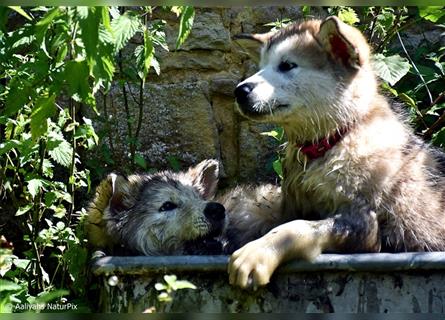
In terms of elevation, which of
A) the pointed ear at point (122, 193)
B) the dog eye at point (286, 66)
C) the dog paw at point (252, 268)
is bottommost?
the dog paw at point (252, 268)

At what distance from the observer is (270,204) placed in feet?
14.5

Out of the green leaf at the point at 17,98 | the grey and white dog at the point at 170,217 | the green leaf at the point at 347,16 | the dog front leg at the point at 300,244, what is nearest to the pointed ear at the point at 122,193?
→ the grey and white dog at the point at 170,217

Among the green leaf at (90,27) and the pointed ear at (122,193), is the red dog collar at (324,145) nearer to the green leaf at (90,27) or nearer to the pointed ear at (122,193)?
the pointed ear at (122,193)

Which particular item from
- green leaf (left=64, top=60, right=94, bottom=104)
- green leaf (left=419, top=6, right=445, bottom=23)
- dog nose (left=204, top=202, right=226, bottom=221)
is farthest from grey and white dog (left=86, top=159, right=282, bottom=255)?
green leaf (left=419, top=6, right=445, bottom=23)

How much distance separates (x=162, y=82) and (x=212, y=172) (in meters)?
1.08

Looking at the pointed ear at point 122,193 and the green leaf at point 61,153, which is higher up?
the green leaf at point 61,153

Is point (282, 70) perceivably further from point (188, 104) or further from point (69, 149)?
point (188, 104)

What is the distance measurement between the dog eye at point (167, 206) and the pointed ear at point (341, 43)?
41.5 inches

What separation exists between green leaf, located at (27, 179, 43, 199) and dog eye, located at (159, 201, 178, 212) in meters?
0.62

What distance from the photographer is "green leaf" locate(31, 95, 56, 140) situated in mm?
3750

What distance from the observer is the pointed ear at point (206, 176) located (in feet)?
15.3

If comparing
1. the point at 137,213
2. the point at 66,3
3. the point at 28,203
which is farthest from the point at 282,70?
the point at 28,203

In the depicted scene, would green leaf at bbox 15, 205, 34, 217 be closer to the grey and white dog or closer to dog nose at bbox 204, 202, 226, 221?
the grey and white dog

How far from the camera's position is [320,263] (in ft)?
11.3
